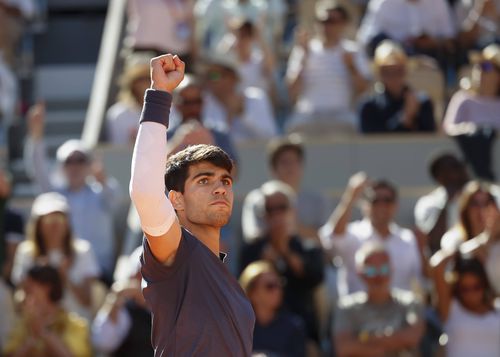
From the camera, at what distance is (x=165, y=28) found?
12391 mm

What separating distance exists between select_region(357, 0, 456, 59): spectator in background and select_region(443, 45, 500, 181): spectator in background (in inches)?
58.6

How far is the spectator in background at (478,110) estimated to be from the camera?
1088 centimetres

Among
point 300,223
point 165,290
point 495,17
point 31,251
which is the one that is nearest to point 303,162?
point 300,223

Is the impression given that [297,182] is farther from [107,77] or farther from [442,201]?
[107,77]

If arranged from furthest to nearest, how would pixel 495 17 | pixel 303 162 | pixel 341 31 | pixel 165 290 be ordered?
pixel 495 17, pixel 341 31, pixel 303 162, pixel 165 290

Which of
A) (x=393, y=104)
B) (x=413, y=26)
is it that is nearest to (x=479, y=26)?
(x=413, y=26)

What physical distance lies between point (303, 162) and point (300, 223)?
0.73m

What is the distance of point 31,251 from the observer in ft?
31.7

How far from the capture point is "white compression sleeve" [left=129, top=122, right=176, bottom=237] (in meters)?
4.35

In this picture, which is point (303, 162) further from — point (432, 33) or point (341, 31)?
point (432, 33)

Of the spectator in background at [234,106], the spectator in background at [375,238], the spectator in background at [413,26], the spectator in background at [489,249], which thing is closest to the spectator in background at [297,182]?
the spectator in background at [375,238]

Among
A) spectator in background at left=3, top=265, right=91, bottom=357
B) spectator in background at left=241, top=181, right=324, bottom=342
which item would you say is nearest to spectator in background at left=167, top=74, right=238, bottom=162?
spectator in background at left=241, top=181, right=324, bottom=342

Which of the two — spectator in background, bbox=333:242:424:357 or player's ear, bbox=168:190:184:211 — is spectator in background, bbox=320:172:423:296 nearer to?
spectator in background, bbox=333:242:424:357

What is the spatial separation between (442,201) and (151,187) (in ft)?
19.3
